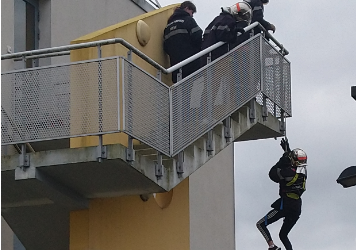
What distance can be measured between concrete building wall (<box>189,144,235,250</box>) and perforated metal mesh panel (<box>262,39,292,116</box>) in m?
5.00

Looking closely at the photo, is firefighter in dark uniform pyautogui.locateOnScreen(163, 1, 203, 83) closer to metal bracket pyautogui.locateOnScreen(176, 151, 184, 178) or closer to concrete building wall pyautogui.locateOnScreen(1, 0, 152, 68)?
metal bracket pyautogui.locateOnScreen(176, 151, 184, 178)

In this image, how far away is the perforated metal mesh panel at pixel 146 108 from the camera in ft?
36.8

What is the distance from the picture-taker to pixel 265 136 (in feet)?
50.6

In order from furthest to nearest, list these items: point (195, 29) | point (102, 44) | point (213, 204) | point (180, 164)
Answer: point (213, 204) → point (195, 29) → point (180, 164) → point (102, 44)

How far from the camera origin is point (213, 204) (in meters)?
21.3

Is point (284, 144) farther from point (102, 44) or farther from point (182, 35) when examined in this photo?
point (102, 44)

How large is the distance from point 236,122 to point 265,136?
1.47 meters

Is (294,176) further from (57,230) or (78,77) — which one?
(78,77)

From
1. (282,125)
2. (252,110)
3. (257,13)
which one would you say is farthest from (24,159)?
(257,13)

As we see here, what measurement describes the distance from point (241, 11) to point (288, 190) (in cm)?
297

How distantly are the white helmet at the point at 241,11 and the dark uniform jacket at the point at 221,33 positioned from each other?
469 mm

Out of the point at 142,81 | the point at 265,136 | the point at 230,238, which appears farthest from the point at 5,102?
the point at 230,238

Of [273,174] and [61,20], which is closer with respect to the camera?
[273,174]

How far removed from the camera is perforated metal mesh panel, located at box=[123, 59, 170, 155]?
11219mm
